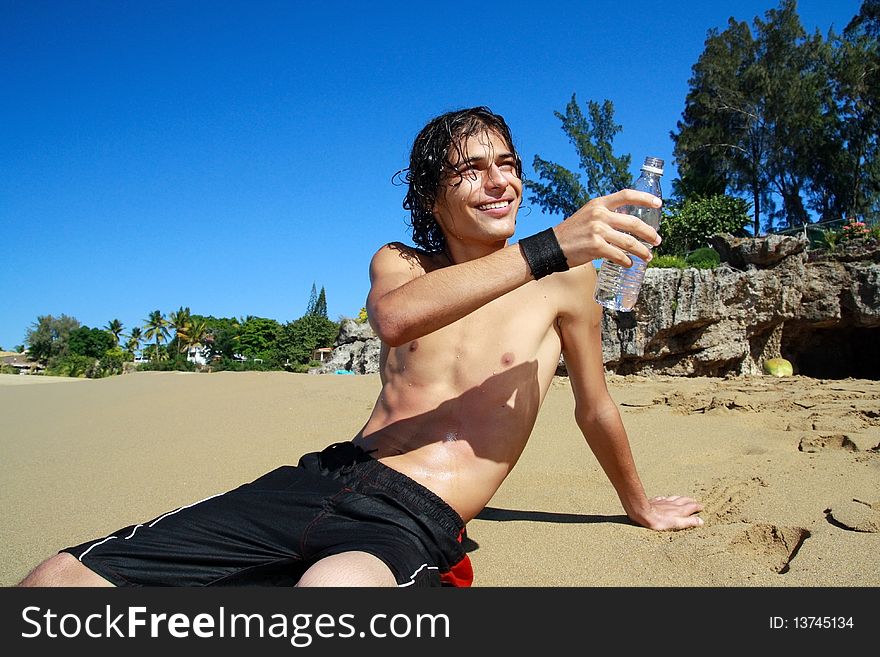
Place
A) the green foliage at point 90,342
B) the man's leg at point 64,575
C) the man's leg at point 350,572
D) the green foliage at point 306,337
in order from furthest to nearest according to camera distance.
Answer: the green foliage at point 90,342
the green foliage at point 306,337
the man's leg at point 64,575
the man's leg at point 350,572

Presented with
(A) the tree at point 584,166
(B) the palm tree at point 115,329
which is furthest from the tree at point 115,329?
(A) the tree at point 584,166

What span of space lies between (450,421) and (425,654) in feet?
2.48

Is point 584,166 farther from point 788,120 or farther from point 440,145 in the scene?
point 440,145

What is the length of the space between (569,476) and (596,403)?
1027mm

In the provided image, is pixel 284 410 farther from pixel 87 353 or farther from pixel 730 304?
pixel 87 353

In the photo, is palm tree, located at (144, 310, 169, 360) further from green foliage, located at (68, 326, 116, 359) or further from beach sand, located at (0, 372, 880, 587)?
beach sand, located at (0, 372, 880, 587)

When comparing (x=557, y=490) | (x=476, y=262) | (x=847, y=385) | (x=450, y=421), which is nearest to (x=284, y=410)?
(x=557, y=490)

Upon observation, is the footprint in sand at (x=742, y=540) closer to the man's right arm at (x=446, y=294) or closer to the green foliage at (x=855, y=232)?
the man's right arm at (x=446, y=294)

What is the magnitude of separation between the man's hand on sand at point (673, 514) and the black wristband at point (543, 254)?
1276 millimetres

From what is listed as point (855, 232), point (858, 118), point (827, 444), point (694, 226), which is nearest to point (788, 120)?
point (858, 118)

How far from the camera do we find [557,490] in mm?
2963

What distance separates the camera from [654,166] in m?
1.89

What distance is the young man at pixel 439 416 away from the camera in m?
1.55

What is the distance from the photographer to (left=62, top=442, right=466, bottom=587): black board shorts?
1.58 m
